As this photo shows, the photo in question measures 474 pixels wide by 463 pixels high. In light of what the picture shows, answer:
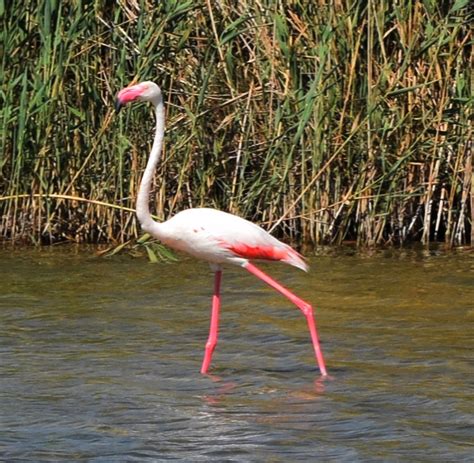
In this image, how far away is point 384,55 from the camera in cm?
921

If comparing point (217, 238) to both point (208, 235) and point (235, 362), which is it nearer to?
point (208, 235)

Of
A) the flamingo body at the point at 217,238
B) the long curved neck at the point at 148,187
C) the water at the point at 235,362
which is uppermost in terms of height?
the long curved neck at the point at 148,187

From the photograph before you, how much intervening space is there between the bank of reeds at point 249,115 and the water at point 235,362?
1.33ft

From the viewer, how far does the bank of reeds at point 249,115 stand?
9.15 metres

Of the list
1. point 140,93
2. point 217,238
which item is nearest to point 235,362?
point 217,238

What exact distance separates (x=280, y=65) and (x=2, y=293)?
2500mm

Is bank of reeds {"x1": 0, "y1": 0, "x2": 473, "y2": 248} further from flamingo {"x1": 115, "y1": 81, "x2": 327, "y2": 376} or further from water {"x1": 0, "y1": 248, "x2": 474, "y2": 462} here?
flamingo {"x1": 115, "y1": 81, "x2": 327, "y2": 376}

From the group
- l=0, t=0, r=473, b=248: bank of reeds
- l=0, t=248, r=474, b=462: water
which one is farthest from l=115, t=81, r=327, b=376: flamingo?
l=0, t=0, r=473, b=248: bank of reeds

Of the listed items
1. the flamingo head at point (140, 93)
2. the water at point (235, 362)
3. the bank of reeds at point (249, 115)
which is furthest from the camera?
the bank of reeds at point (249, 115)

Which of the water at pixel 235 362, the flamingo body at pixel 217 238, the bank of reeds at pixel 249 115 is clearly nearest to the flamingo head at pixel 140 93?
the flamingo body at pixel 217 238

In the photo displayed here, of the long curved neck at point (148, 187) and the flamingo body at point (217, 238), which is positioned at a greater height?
the long curved neck at point (148, 187)

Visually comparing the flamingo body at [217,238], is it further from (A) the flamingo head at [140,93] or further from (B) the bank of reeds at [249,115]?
(B) the bank of reeds at [249,115]

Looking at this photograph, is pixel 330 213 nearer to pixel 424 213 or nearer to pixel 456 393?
pixel 424 213

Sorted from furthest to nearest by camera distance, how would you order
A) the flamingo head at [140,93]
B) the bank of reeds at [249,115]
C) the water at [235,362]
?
the bank of reeds at [249,115]
the flamingo head at [140,93]
the water at [235,362]
